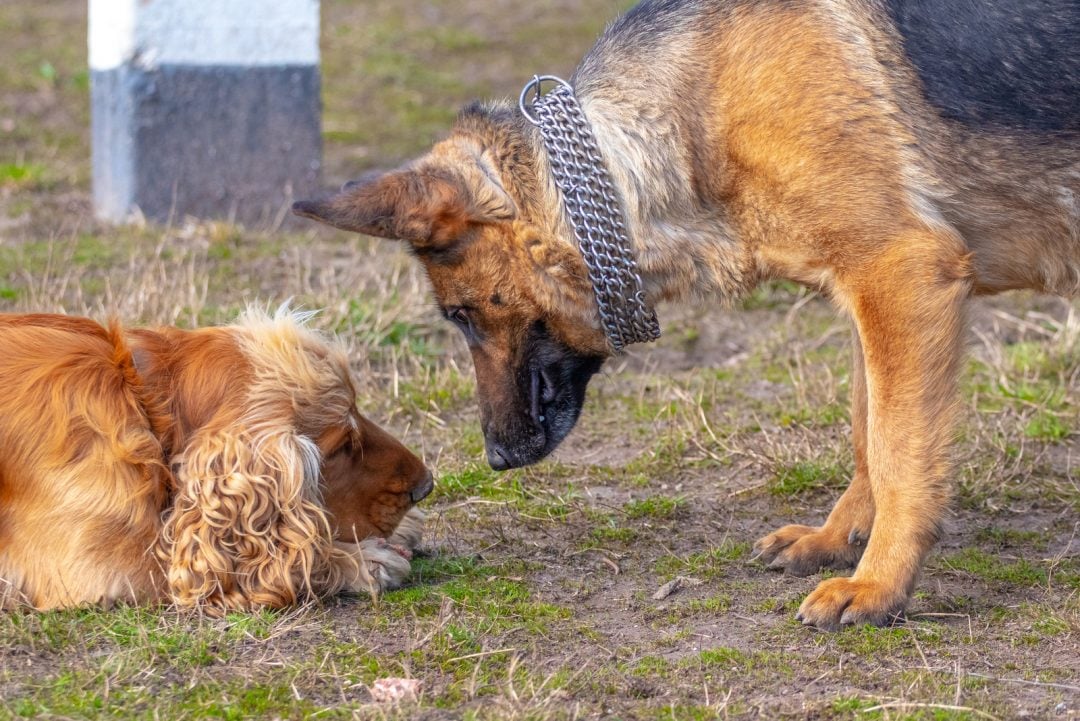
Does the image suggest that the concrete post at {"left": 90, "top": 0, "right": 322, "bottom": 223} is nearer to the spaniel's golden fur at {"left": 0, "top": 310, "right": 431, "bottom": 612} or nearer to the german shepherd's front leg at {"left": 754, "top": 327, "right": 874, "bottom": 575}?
the spaniel's golden fur at {"left": 0, "top": 310, "right": 431, "bottom": 612}

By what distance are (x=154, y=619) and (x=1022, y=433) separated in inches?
147

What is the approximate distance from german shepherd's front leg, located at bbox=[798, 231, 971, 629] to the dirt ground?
21cm

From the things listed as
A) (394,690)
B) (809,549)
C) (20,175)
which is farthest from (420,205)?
(20,175)

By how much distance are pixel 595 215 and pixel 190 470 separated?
4.92 feet

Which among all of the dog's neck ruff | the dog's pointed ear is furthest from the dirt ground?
the dog's pointed ear

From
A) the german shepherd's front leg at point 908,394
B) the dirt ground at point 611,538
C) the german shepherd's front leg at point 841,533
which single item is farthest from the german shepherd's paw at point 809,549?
the german shepherd's front leg at point 908,394

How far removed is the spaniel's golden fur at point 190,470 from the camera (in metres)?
3.79

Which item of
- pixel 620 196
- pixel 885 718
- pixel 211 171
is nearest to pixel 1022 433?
pixel 620 196

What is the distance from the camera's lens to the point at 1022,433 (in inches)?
227

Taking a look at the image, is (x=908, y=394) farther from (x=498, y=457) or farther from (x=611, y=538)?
(x=498, y=457)

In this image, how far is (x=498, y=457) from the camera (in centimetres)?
470

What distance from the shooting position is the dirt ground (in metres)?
3.46

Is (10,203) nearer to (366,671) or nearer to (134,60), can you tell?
(134,60)

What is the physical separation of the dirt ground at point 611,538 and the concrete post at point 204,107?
15.4 inches
